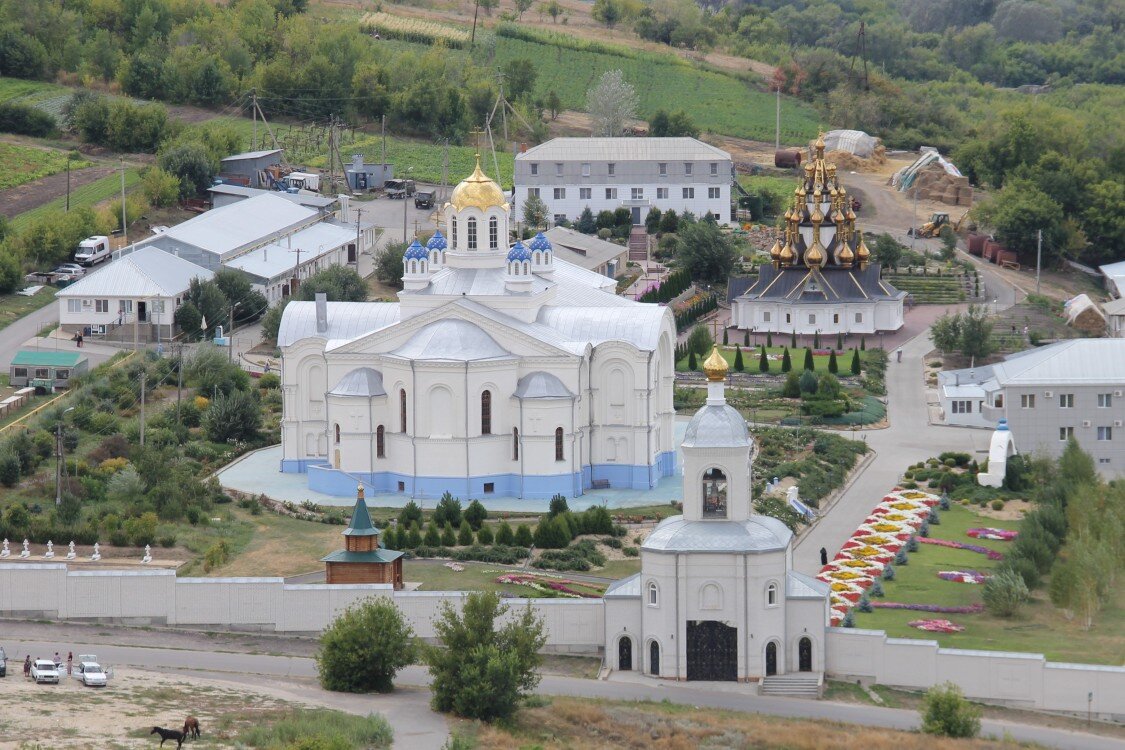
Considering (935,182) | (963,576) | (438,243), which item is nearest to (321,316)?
(438,243)

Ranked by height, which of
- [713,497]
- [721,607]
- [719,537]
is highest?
[713,497]

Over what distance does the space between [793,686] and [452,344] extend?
19.6 m

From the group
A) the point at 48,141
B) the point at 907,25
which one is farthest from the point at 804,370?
the point at 907,25

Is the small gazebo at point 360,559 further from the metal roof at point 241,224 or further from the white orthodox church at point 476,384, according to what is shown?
the metal roof at point 241,224

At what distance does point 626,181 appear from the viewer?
110688 millimetres

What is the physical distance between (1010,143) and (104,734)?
83182 millimetres

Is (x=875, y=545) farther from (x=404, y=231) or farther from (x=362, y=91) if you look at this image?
(x=362, y=91)

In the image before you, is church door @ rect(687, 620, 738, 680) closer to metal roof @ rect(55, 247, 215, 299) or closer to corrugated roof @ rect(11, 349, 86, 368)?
corrugated roof @ rect(11, 349, 86, 368)

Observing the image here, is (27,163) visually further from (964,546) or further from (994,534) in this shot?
(964,546)

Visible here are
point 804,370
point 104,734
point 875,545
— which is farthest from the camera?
point 804,370

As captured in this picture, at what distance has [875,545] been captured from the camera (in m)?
65.1

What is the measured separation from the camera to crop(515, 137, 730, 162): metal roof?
111 m

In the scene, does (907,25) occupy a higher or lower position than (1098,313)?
higher

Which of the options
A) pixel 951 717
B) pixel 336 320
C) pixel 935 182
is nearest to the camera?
pixel 951 717
